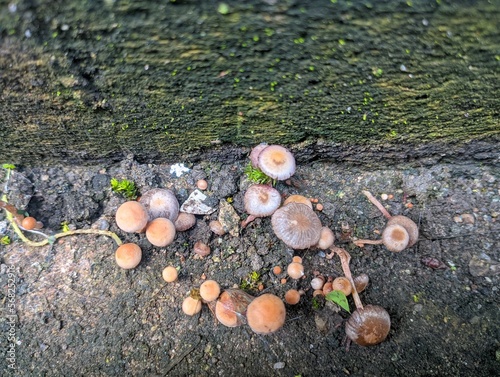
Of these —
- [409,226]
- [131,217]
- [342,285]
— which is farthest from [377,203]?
[131,217]

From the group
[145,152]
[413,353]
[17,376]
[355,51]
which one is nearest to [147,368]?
[17,376]

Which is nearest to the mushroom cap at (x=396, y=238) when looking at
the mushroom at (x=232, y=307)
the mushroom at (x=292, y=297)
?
the mushroom at (x=292, y=297)

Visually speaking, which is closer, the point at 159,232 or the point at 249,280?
the point at 159,232

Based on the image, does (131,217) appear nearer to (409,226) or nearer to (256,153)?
(256,153)

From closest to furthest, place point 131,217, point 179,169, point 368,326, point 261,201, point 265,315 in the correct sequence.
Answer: point 265,315 → point 368,326 → point 131,217 → point 261,201 → point 179,169

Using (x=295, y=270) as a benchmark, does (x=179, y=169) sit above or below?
above
